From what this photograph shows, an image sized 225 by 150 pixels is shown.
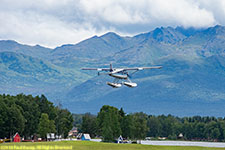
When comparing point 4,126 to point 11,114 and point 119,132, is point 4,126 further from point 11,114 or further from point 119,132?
point 119,132

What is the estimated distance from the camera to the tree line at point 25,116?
13750 centimetres

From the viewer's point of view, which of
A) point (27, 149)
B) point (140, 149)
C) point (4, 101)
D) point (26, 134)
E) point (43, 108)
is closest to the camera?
point (27, 149)

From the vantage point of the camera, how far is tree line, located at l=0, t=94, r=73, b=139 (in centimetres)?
13750

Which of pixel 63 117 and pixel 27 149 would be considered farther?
pixel 63 117

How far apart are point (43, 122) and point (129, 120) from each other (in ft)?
137

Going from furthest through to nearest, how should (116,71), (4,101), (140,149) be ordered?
(4,101), (140,149), (116,71)

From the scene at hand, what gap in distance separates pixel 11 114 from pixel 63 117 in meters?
61.6

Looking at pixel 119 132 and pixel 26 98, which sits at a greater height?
pixel 26 98

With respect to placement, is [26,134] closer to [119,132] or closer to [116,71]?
[119,132]

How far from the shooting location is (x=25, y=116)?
151000 millimetres

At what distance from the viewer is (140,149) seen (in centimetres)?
10531

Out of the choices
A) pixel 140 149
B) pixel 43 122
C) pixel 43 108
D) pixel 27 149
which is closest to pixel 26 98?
pixel 43 108

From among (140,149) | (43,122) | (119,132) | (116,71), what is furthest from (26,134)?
(116,71)

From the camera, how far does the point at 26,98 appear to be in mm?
167250
